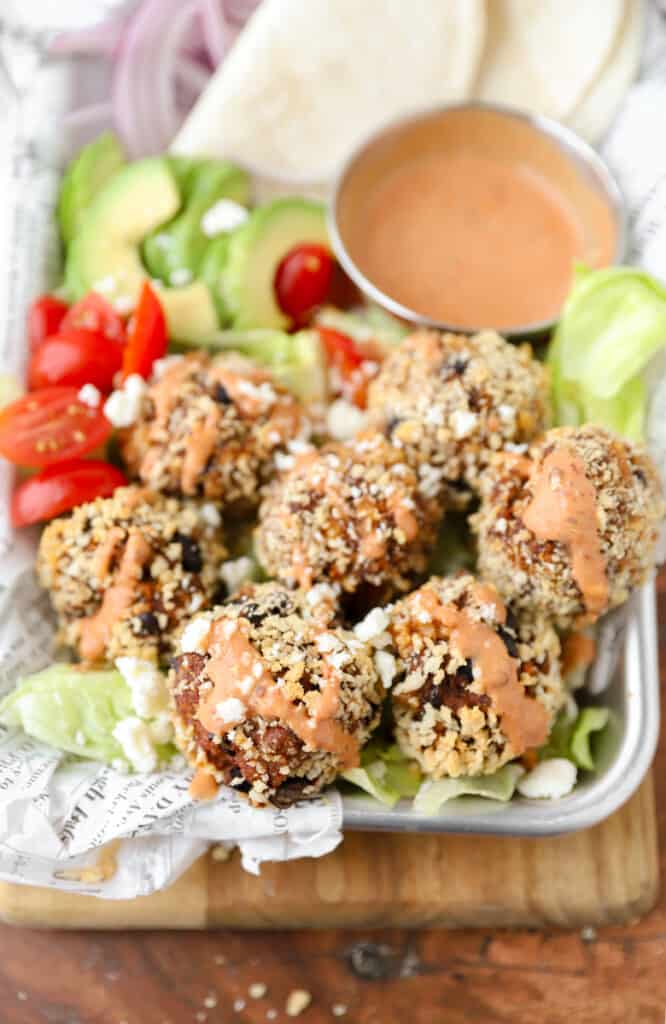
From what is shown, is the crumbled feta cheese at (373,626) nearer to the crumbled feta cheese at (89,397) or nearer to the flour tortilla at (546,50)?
the crumbled feta cheese at (89,397)

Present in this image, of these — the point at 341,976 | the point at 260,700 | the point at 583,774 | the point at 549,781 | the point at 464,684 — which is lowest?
the point at 341,976

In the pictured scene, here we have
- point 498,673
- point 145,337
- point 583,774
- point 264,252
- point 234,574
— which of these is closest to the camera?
point 498,673

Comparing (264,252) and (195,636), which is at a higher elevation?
(264,252)

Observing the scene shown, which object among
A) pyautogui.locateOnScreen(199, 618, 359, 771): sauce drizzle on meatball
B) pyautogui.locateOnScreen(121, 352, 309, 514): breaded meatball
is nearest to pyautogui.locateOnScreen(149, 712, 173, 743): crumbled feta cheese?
pyautogui.locateOnScreen(199, 618, 359, 771): sauce drizzle on meatball

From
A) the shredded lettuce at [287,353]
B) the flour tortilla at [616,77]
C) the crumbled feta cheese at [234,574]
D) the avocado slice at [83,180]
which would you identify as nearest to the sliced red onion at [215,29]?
the avocado slice at [83,180]

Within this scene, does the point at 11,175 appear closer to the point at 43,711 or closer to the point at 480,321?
the point at 480,321

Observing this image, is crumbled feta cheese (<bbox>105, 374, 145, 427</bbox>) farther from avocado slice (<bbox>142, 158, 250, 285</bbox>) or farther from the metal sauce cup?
the metal sauce cup

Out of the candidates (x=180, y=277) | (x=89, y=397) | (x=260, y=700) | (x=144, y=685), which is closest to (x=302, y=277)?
(x=180, y=277)

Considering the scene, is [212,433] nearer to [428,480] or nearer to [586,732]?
[428,480]
